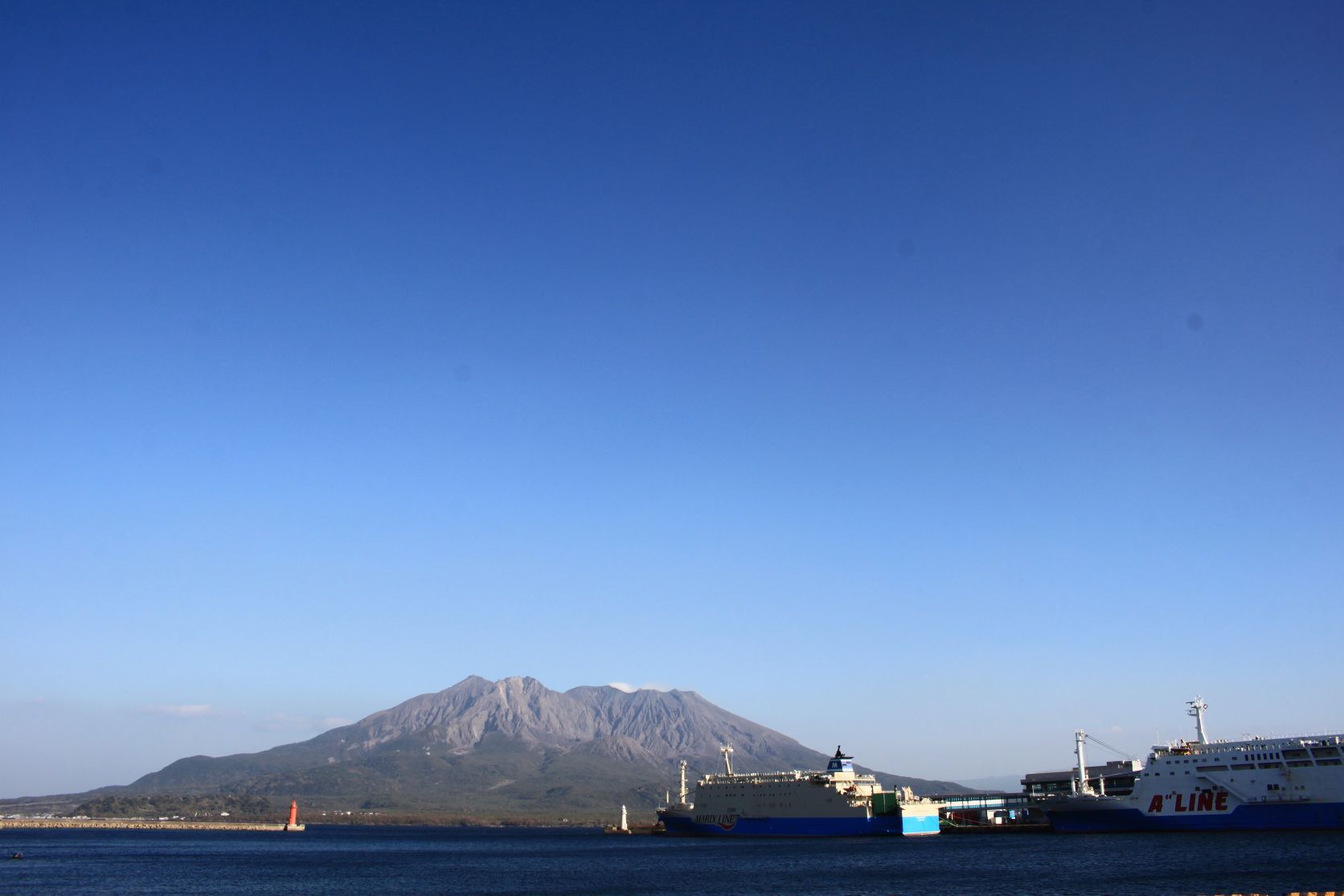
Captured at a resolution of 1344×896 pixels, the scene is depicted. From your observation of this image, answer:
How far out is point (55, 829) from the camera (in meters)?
162

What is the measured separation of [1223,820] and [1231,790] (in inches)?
111

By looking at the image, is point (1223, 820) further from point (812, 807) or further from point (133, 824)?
point (133, 824)

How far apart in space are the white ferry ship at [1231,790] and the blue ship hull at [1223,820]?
64 millimetres

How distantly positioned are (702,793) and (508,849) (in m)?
20.9

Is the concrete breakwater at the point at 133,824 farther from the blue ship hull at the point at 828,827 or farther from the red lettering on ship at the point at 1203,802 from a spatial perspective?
the red lettering on ship at the point at 1203,802

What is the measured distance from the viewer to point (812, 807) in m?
87.3

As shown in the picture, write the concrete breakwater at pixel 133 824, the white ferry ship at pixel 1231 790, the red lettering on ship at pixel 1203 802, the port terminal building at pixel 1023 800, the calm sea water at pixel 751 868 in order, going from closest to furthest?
1. the calm sea water at pixel 751 868
2. the white ferry ship at pixel 1231 790
3. the red lettering on ship at pixel 1203 802
4. the port terminal building at pixel 1023 800
5. the concrete breakwater at pixel 133 824

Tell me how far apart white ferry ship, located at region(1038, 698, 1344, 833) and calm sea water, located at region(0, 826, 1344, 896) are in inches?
67.4

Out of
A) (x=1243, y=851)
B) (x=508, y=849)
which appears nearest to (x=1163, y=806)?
(x=1243, y=851)

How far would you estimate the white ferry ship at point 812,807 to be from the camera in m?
86.2

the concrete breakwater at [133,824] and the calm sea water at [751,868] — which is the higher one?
the calm sea water at [751,868]

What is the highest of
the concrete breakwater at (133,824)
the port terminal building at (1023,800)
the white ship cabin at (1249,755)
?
the white ship cabin at (1249,755)

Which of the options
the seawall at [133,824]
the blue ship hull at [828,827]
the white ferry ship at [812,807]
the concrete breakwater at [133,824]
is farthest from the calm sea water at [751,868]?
the seawall at [133,824]

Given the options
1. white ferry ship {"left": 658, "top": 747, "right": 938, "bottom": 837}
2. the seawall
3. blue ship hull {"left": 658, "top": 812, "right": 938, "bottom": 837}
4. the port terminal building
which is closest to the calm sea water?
blue ship hull {"left": 658, "top": 812, "right": 938, "bottom": 837}
